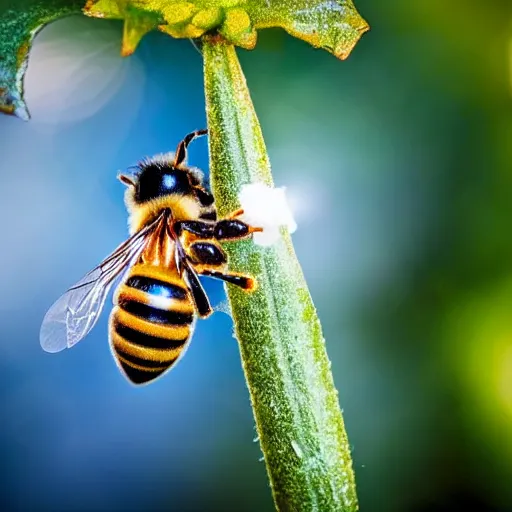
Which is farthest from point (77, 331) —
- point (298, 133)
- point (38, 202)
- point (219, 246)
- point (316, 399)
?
point (298, 133)

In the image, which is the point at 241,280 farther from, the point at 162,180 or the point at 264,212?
the point at 162,180

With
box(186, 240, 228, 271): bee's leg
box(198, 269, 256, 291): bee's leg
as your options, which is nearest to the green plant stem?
box(198, 269, 256, 291): bee's leg

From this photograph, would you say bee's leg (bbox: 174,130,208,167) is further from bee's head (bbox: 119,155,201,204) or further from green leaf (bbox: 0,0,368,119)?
green leaf (bbox: 0,0,368,119)

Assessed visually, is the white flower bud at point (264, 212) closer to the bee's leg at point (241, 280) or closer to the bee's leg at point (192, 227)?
the bee's leg at point (241, 280)

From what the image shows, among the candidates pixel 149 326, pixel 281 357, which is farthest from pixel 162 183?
pixel 281 357

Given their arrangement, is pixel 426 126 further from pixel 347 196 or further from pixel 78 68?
pixel 78 68

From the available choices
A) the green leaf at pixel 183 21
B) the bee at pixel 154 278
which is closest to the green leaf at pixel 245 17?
the green leaf at pixel 183 21
